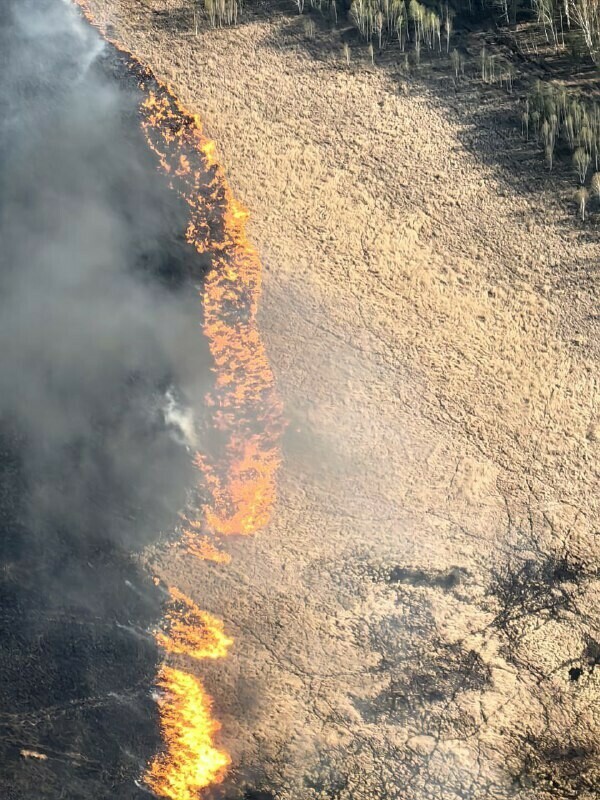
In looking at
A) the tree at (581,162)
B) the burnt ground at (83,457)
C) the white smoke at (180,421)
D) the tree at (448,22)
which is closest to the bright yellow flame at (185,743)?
the burnt ground at (83,457)

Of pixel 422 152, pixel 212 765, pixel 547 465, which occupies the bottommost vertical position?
pixel 212 765

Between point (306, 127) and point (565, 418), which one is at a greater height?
point (306, 127)

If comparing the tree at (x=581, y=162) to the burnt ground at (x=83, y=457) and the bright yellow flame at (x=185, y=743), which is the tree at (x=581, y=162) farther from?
the bright yellow flame at (x=185, y=743)

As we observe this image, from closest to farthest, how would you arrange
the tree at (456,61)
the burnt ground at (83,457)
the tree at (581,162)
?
the burnt ground at (83,457) → the tree at (581,162) → the tree at (456,61)

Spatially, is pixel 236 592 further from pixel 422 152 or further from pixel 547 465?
pixel 422 152

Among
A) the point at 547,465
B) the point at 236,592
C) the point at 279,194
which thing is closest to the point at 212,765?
the point at 236,592

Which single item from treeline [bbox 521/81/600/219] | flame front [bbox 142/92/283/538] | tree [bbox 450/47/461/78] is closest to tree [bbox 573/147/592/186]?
treeline [bbox 521/81/600/219]
